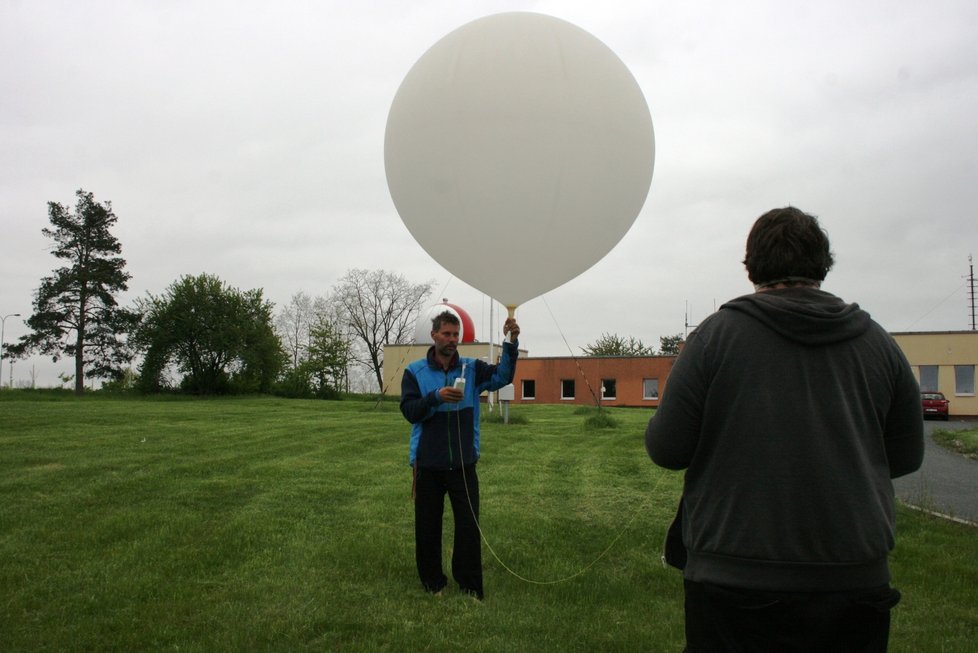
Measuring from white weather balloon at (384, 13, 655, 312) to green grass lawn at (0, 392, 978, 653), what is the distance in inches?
87.9

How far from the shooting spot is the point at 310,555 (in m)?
5.76

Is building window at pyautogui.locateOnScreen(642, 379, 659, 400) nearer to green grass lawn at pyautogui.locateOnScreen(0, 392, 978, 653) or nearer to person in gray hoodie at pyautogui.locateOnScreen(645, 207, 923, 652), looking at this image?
green grass lawn at pyautogui.locateOnScreen(0, 392, 978, 653)

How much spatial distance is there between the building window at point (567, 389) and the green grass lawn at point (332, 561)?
3012cm

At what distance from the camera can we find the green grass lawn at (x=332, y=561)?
421cm

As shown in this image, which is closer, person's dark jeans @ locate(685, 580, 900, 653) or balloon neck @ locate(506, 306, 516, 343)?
person's dark jeans @ locate(685, 580, 900, 653)

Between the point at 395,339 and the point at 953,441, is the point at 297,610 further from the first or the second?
the point at 395,339

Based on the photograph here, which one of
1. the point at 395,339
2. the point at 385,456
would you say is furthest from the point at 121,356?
the point at 385,456

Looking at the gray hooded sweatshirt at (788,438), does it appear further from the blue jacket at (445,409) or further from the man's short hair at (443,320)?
the man's short hair at (443,320)

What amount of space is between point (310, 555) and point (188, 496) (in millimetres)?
2832

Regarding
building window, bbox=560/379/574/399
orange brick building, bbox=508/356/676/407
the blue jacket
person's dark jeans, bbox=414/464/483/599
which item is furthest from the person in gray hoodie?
building window, bbox=560/379/574/399

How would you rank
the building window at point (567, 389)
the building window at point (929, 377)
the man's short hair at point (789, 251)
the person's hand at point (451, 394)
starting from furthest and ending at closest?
the building window at point (567, 389) → the building window at point (929, 377) → the person's hand at point (451, 394) → the man's short hair at point (789, 251)

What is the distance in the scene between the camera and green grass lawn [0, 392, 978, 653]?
13.8ft

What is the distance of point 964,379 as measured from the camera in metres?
36.9

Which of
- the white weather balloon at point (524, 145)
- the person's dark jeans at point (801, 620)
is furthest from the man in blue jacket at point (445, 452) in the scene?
the person's dark jeans at point (801, 620)
